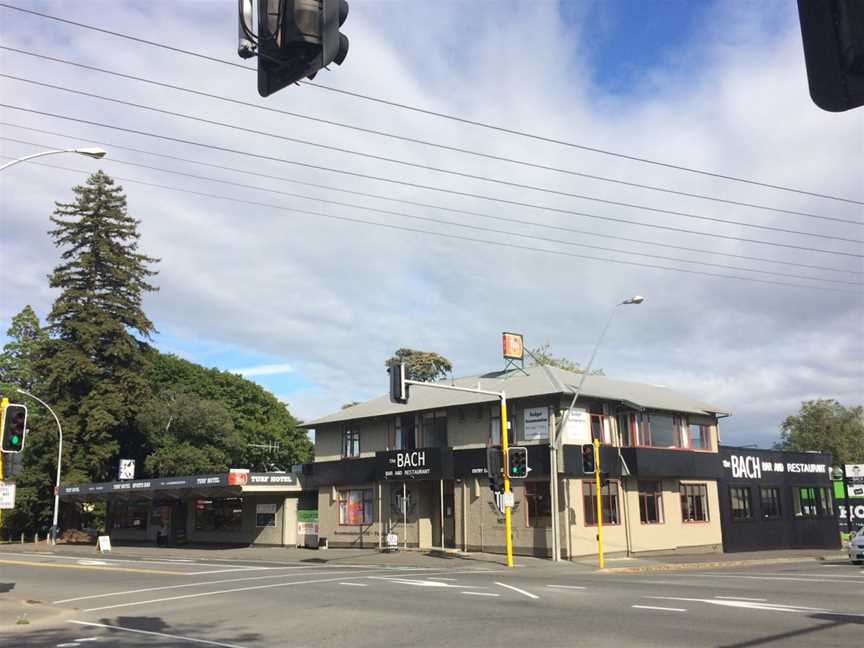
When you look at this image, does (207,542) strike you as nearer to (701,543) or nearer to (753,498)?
(701,543)

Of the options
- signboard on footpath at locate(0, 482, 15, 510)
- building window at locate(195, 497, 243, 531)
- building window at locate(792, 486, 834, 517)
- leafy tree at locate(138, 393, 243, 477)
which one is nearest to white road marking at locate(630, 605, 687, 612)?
signboard on footpath at locate(0, 482, 15, 510)

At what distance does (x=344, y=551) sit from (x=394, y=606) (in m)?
25.9

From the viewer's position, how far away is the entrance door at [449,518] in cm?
3888

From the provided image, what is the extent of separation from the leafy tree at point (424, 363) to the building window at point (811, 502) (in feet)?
125

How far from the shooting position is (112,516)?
57281 millimetres

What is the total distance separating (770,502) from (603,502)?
14.8 meters

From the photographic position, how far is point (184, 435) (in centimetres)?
6144

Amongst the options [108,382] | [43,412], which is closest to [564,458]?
[108,382]

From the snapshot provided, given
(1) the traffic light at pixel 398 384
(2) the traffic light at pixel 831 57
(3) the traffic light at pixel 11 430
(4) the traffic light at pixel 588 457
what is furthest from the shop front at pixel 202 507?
(2) the traffic light at pixel 831 57

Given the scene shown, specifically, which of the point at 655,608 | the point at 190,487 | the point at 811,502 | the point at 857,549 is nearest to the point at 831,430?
the point at 811,502

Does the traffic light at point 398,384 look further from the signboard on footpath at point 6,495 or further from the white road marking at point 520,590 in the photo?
the signboard on footpath at point 6,495

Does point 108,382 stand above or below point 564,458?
above

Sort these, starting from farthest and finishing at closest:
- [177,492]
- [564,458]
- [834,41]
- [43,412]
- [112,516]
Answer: [43,412] → [112,516] → [177,492] → [564,458] → [834,41]

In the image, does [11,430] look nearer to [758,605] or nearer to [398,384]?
[398,384]
